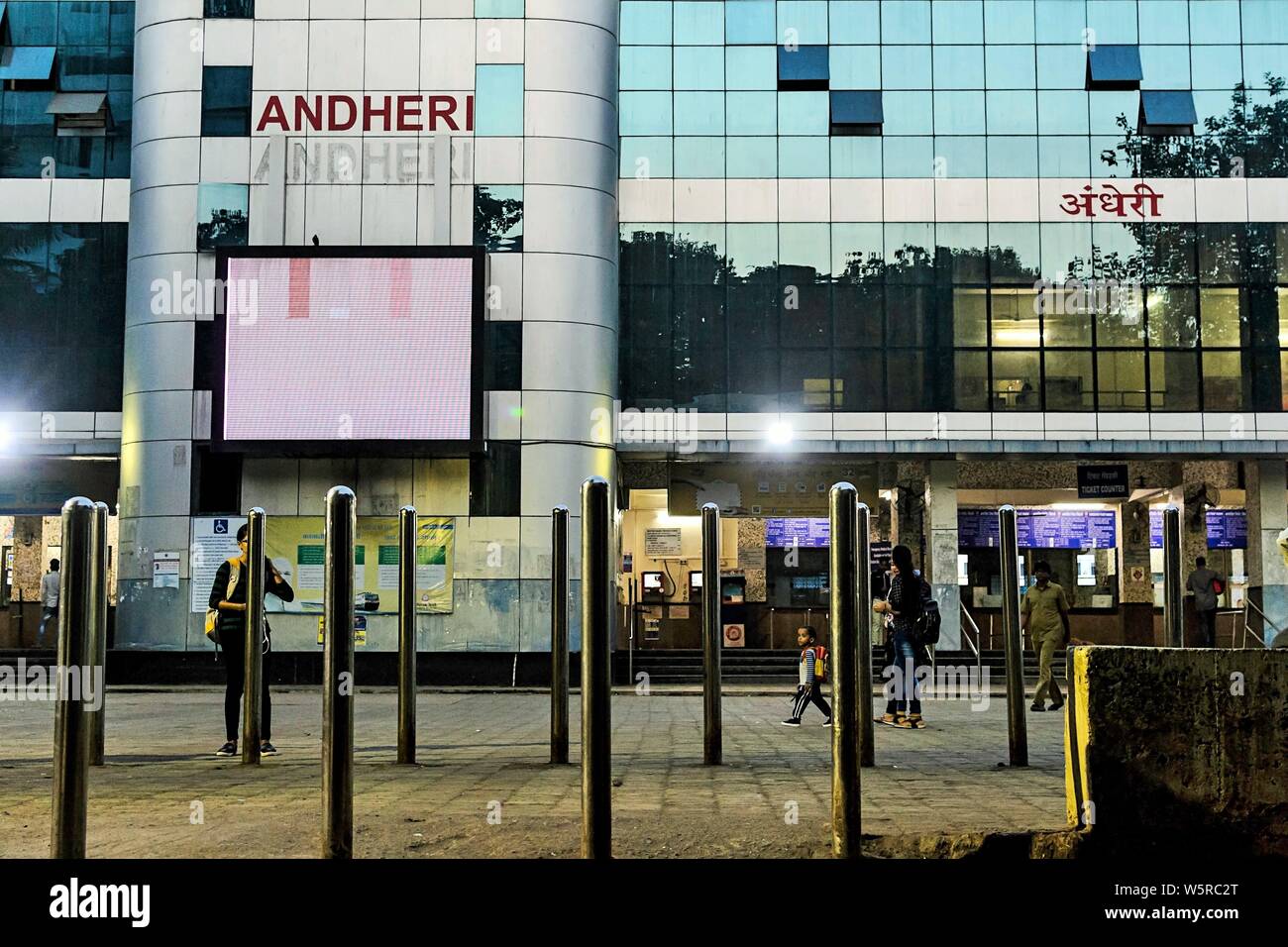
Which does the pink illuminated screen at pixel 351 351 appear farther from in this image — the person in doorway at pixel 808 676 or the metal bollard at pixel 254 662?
the metal bollard at pixel 254 662

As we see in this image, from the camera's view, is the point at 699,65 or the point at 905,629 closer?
the point at 905,629

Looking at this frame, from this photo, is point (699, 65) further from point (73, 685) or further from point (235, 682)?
point (73, 685)

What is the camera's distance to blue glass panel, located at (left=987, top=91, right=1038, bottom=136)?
28.5 metres

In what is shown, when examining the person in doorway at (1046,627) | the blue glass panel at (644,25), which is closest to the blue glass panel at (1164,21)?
the blue glass panel at (644,25)

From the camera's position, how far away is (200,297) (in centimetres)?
2678

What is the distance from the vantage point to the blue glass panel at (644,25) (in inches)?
1137

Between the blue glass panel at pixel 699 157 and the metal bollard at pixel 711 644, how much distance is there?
64.1 feet

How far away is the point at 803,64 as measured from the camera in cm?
2877

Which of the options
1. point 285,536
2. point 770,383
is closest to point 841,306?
point 770,383

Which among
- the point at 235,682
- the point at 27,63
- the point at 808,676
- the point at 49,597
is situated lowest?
the point at 808,676

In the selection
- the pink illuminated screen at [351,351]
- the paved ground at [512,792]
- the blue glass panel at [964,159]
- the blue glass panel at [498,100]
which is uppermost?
the blue glass panel at [498,100]

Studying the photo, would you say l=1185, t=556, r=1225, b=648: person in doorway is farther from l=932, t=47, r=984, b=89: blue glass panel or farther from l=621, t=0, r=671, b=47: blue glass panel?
l=621, t=0, r=671, b=47: blue glass panel

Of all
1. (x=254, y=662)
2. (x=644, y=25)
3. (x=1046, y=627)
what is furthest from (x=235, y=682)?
(x=644, y=25)

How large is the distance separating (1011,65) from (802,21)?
4252mm
